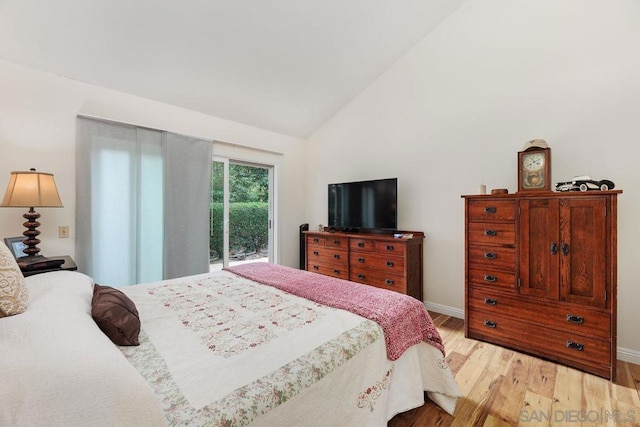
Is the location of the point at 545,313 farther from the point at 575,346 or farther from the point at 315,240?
the point at 315,240

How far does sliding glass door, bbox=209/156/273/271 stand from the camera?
3.66 m

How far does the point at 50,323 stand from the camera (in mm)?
862

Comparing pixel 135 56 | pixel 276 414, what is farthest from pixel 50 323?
pixel 135 56

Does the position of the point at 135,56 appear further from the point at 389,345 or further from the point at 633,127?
the point at 633,127

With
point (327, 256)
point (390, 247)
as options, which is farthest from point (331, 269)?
point (390, 247)

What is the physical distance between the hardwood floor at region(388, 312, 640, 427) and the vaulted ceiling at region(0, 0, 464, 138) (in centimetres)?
327

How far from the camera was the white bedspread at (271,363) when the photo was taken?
0.87 meters

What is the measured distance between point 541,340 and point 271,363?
7.63ft

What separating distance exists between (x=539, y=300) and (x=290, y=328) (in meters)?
2.13

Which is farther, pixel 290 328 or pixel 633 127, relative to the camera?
pixel 633 127

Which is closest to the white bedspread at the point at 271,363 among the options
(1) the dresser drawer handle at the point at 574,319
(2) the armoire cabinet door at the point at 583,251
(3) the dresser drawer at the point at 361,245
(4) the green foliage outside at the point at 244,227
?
(1) the dresser drawer handle at the point at 574,319

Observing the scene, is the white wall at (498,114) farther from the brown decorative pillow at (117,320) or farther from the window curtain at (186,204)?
the brown decorative pillow at (117,320)

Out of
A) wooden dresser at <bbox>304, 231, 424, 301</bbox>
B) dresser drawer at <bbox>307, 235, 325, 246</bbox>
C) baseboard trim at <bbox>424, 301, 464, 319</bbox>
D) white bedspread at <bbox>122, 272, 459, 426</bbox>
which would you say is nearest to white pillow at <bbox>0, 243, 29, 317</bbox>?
white bedspread at <bbox>122, 272, 459, 426</bbox>

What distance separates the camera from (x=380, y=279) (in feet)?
10.6
